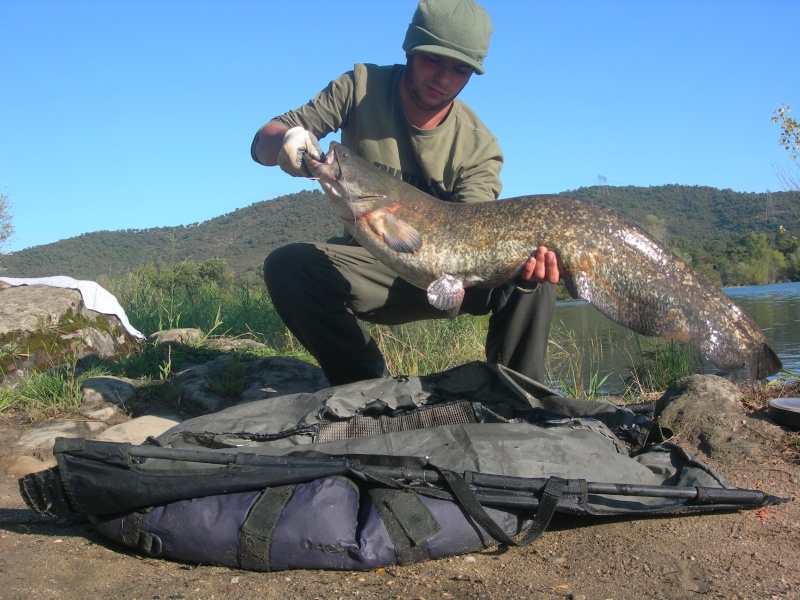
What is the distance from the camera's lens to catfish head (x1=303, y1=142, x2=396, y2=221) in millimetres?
3594

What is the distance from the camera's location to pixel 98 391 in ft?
16.6

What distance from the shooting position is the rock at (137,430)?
4.12 meters

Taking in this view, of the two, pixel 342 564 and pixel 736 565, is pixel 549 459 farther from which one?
pixel 342 564

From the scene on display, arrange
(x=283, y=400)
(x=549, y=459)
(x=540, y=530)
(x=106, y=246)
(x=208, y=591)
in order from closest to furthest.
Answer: (x=208, y=591) → (x=540, y=530) → (x=549, y=459) → (x=283, y=400) → (x=106, y=246)

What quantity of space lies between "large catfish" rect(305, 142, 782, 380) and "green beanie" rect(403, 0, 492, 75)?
0.90 m

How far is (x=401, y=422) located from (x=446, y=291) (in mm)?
757

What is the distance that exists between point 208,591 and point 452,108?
3.39 meters

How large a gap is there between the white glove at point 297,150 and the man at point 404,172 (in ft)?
1.12

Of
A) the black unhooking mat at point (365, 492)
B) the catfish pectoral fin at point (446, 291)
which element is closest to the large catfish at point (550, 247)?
the catfish pectoral fin at point (446, 291)

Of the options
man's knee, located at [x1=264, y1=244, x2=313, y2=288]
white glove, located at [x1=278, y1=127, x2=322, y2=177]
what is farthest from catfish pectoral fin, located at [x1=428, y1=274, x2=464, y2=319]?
man's knee, located at [x1=264, y1=244, x2=313, y2=288]

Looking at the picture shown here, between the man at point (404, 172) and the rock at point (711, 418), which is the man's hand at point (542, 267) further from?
the rock at point (711, 418)

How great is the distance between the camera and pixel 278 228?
6309 cm

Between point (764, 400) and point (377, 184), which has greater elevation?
point (377, 184)

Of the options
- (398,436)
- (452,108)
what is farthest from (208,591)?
(452,108)
